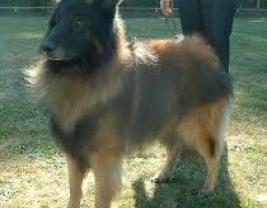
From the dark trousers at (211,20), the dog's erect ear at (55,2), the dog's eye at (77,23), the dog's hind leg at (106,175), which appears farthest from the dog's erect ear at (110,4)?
the dark trousers at (211,20)

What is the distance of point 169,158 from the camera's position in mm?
4703

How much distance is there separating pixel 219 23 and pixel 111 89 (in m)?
1.85

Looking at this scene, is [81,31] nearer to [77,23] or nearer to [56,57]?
[77,23]

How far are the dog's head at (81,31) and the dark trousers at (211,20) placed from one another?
5.78ft

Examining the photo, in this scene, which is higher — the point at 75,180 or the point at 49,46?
the point at 49,46

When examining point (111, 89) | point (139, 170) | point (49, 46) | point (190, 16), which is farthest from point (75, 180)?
point (190, 16)

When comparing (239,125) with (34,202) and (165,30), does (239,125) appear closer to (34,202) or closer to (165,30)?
(34,202)

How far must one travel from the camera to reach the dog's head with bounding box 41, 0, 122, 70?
10.4 feet

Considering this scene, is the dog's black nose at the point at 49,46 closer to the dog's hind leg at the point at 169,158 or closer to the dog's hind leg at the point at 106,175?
the dog's hind leg at the point at 106,175

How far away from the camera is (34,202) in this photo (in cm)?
407

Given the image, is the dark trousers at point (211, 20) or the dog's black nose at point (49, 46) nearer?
the dog's black nose at point (49, 46)

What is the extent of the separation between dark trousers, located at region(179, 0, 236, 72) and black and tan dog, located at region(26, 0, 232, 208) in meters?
0.58

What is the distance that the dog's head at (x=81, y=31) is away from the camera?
3158mm

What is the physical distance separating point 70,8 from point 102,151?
3.25ft
